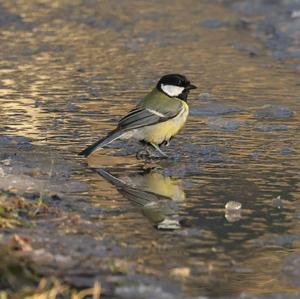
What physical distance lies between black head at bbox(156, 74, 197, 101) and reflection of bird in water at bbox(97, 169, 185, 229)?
1.06 m

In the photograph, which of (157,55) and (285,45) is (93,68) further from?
(285,45)

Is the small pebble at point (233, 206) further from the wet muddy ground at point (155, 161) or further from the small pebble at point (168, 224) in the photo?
the small pebble at point (168, 224)

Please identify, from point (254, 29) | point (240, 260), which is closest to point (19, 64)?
point (254, 29)

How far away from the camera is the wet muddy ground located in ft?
17.3

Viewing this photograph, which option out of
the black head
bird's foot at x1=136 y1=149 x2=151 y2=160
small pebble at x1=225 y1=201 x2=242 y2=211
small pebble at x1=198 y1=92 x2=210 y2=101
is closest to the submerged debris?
small pebble at x1=225 y1=201 x2=242 y2=211

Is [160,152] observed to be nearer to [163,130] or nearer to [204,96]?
[163,130]

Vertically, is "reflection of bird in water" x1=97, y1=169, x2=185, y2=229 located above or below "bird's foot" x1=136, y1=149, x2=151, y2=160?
above

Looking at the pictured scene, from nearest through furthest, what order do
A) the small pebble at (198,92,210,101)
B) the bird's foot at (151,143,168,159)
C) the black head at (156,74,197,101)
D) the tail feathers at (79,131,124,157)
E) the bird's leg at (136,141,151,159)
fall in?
the tail feathers at (79,131,124,157)
the bird's foot at (151,143,168,159)
the bird's leg at (136,141,151,159)
the black head at (156,74,197,101)
the small pebble at (198,92,210,101)

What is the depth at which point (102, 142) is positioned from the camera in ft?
25.5

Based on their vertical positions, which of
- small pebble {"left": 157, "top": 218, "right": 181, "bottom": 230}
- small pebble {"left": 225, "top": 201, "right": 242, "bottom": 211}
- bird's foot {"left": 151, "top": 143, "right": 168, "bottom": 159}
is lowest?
bird's foot {"left": 151, "top": 143, "right": 168, "bottom": 159}

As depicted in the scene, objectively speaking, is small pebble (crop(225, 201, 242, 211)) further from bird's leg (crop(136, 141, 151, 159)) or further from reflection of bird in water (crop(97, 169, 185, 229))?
bird's leg (crop(136, 141, 151, 159))

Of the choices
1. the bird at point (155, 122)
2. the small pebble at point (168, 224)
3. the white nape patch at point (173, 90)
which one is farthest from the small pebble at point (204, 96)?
the small pebble at point (168, 224)

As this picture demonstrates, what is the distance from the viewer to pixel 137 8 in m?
15.5

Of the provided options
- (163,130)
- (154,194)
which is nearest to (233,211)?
(154,194)
